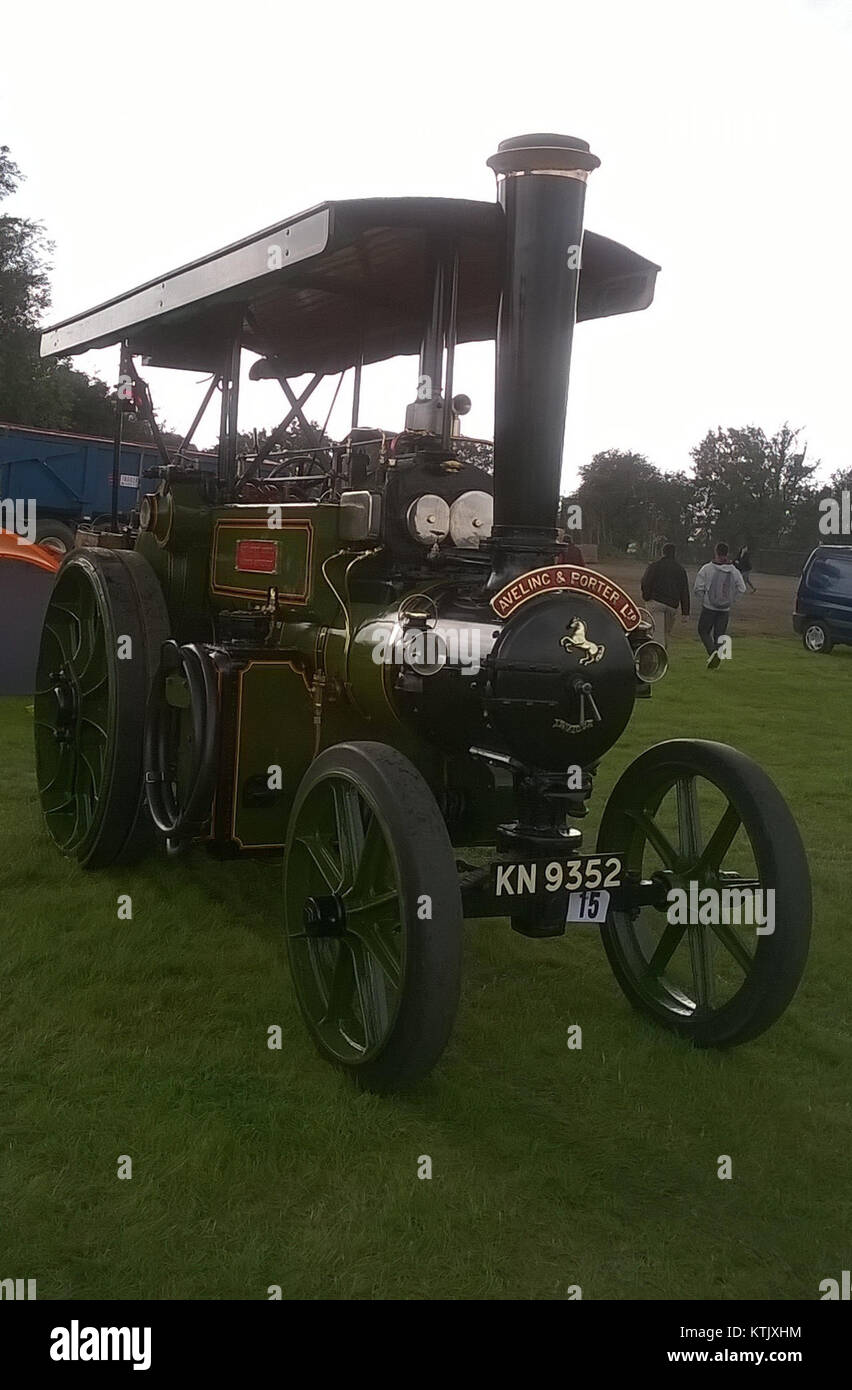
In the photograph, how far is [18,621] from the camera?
9141 millimetres

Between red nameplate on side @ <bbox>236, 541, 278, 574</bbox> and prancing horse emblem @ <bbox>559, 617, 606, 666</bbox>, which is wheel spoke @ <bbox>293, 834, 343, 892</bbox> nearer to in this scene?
prancing horse emblem @ <bbox>559, 617, 606, 666</bbox>

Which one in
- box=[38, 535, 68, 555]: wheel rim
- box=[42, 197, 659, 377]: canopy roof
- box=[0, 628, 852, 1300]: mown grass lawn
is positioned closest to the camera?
box=[0, 628, 852, 1300]: mown grass lawn

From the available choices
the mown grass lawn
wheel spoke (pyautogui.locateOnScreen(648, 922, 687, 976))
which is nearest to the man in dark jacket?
the mown grass lawn

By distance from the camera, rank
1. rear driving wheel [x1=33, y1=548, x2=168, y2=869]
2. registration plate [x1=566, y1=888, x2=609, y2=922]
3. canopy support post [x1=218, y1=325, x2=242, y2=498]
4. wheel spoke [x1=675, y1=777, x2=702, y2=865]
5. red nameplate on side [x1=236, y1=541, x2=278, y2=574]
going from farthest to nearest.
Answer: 1. canopy support post [x1=218, y1=325, x2=242, y2=498]
2. rear driving wheel [x1=33, y1=548, x2=168, y2=869]
3. red nameplate on side [x1=236, y1=541, x2=278, y2=574]
4. wheel spoke [x1=675, y1=777, x2=702, y2=865]
5. registration plate [x1=566, y1=888, x2=609, y2=922]

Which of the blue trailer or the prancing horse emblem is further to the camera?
the blue trailer

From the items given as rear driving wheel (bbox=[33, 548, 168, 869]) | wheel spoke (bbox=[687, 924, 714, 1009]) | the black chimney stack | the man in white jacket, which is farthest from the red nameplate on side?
the man in white jacket

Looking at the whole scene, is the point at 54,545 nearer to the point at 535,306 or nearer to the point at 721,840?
the point at 535,306

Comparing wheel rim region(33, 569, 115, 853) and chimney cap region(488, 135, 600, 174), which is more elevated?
chimney cap region(488, 135, 600, 174)

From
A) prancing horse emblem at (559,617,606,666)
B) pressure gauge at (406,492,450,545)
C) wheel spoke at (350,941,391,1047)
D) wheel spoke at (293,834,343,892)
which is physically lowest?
wheel spoke at (350,941,391,1047)

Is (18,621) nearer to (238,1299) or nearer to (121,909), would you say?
(121,909)

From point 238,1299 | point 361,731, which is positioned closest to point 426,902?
point 238,1299

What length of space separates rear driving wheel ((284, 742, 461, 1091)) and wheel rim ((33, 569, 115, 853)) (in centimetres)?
162

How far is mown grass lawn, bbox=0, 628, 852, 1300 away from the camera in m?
2.58

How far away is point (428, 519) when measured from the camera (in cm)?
374
